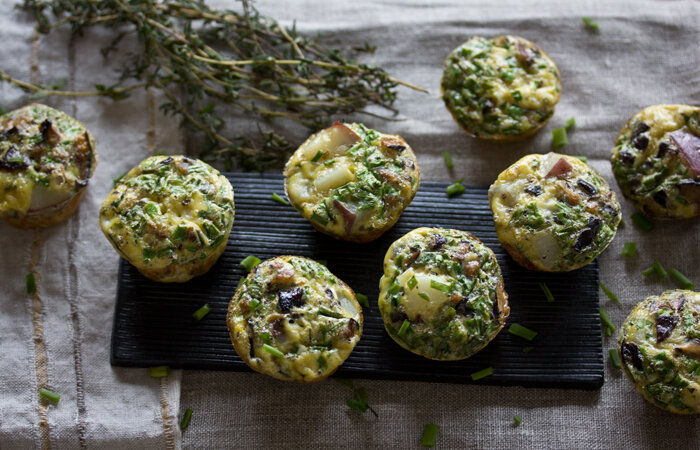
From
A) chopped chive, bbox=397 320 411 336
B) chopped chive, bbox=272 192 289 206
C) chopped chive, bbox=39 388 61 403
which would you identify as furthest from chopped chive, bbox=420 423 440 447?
chopped chive, bbox=39 388 61 403

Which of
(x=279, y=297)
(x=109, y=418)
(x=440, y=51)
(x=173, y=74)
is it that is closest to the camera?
(x=279, y=297)

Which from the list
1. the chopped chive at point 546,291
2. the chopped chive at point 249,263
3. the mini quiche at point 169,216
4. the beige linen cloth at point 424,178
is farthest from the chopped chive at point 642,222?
the mini quiche at point 169,216

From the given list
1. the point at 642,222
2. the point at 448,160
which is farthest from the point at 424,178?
the point at 642,222

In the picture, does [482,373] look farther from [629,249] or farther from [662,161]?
[662,161]

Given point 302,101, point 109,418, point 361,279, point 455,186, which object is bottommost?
point 109,418

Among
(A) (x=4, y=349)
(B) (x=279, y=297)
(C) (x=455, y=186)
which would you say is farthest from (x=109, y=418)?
(C) (x=455, y=186)

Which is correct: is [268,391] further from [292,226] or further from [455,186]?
[455,186]
